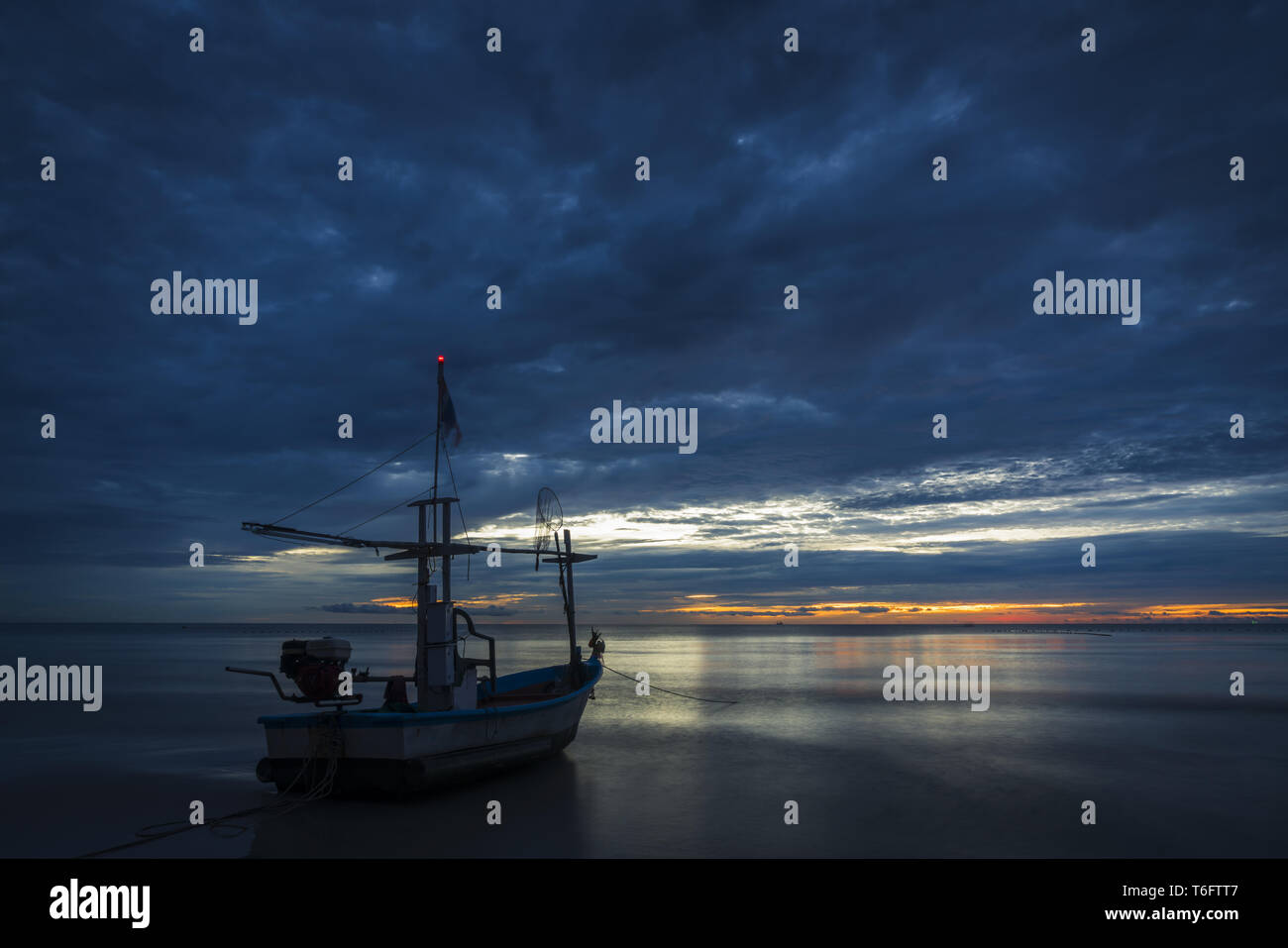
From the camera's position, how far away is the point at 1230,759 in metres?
20.9

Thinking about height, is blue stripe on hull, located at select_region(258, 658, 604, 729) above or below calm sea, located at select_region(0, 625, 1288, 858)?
above

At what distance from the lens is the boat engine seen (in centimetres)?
1480

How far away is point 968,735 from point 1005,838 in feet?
44.2

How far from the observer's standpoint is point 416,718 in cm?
1476

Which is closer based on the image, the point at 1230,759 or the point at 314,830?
the point at 314,830

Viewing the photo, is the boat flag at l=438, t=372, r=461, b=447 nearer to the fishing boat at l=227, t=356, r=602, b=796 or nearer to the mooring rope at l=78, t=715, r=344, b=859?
the fishing boat at l=227, t=356, r=602, b=796

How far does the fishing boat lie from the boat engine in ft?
0.07

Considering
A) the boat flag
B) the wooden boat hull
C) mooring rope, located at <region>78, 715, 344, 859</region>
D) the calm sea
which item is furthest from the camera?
the boat flag

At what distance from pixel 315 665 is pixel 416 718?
2397mm

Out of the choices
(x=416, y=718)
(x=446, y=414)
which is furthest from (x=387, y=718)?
A: (x=446, y=414)

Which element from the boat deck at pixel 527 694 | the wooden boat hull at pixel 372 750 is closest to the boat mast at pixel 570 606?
the boat deck at pixel 527 694

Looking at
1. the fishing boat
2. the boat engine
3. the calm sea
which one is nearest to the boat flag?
the fishing boat
